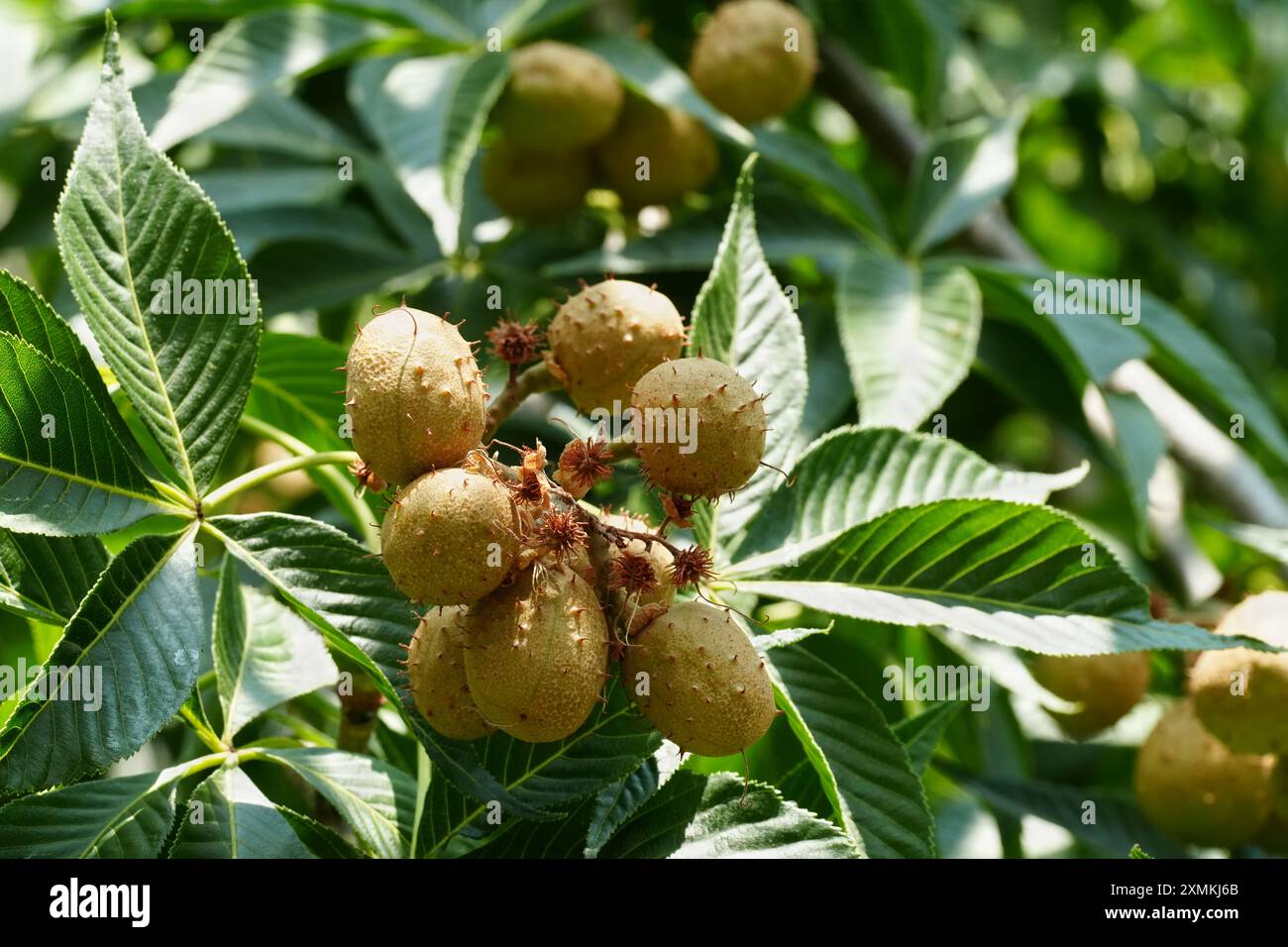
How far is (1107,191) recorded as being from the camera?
3.43m

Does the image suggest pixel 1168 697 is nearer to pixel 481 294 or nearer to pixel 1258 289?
pixel 481 294

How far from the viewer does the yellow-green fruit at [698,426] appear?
1.18m

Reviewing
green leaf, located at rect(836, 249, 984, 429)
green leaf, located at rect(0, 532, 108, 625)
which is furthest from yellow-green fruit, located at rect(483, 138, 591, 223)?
green leaf, located at rect(0, 532, 108, 625)

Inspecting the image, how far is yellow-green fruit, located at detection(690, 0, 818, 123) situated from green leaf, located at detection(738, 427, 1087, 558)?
984mm

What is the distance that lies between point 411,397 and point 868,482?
602mm

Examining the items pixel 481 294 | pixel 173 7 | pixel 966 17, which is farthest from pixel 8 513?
pixel 966 17

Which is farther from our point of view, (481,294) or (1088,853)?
(1088,853)

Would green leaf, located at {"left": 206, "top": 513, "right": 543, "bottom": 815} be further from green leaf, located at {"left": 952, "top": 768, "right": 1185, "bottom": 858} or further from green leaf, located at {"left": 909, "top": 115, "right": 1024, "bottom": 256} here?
green leaf, located at {"left": 909, "top": 115, "right": 1024, "bottom": 256}

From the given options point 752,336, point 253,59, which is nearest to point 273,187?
point 253,59

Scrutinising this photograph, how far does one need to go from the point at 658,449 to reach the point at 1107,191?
262 cm

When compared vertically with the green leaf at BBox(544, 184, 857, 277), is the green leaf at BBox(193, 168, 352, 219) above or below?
above

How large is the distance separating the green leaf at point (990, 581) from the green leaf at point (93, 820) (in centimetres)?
63

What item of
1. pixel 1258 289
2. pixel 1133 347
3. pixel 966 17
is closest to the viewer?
pixel 1133 347

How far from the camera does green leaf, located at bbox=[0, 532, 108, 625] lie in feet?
4.36
